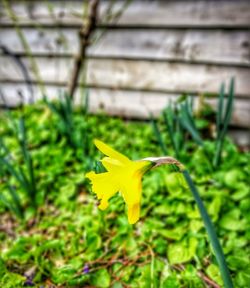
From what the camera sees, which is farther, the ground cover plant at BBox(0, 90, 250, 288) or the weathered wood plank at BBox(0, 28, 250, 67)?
the weathered wood plank at BBox(0, 28, 250, 67)

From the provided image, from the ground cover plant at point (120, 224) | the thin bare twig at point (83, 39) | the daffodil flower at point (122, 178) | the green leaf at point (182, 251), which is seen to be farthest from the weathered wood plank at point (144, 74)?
the daffodil flower at point (122, 178)

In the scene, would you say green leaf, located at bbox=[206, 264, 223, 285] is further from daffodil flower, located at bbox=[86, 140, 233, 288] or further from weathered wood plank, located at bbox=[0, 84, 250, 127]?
weathered wood plank, located at bbox=[0, 84, 250, 127]

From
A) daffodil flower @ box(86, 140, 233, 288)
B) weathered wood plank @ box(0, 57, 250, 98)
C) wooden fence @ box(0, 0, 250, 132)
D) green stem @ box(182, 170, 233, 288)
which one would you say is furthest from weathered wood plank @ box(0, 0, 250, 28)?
daffodil flower @ box(86, 140, 233, 288)

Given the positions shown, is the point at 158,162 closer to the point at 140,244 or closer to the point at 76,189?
the point at 140,244

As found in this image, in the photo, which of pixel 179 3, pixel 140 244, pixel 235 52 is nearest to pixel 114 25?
pixel 179 3

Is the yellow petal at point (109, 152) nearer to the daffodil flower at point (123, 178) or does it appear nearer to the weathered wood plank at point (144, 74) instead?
the daffodil flower at point (123, 178)

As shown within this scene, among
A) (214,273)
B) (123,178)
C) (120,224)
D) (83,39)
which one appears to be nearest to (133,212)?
(123,178)

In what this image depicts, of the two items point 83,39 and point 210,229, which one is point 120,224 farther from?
point 83,39
